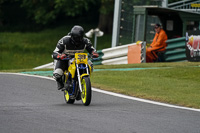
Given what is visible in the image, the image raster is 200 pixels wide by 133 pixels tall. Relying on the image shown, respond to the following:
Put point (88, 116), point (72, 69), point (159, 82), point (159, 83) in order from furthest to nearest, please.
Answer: point (159, 82)
point (159, 83)
point (72, 69)
point (88, 116)

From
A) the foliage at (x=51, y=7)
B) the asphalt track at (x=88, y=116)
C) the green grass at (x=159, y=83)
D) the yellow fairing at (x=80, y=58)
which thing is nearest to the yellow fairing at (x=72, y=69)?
the yellow fairing at (x=80, y=58)

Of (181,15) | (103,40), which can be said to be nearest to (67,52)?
(181,15)

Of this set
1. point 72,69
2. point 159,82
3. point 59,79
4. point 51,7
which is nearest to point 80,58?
point 72,69

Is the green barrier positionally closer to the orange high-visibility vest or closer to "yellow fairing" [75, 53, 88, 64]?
the orange high-visibility vest

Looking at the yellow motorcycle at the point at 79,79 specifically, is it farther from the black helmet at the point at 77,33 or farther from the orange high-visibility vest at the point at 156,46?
the orange high-visibility vest at the point at 156,46

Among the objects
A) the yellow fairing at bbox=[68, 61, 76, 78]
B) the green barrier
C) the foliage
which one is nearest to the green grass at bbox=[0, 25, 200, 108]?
the yellow fairing at bbox=[68, 61, 76, 78]

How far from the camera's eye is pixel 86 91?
32.5 ft

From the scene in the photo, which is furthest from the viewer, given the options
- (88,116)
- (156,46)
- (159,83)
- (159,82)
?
(156,46)

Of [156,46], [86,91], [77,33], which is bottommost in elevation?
[86,91]

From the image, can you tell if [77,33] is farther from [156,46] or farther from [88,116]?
[156,46]

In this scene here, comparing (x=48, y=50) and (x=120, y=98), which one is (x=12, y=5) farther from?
(x=120, y=98)

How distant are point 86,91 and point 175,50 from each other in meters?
11.5

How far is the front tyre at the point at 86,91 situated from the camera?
988cm

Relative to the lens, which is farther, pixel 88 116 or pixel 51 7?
pixel 51 7
